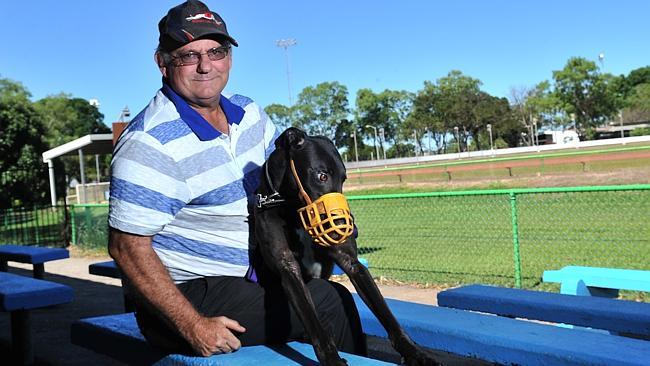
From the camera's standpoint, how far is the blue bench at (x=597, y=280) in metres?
4.29

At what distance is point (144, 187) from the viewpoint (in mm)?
2096

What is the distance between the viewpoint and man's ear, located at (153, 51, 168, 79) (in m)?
2.37

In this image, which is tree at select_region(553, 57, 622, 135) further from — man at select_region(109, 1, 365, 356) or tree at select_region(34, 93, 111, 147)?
man at select_region(109, 1, 365, 356)

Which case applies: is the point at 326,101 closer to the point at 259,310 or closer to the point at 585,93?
the point at 585,93

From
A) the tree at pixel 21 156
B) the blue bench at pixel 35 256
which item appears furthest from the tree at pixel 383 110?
the blue bench at pixel 35 256

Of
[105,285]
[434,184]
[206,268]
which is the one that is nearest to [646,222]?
[105,285]

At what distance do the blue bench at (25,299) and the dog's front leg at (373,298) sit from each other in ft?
10.4

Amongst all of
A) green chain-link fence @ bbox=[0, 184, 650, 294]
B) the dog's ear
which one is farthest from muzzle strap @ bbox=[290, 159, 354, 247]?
green chain-link fence @ bbox=[0, 184, 650, 294]

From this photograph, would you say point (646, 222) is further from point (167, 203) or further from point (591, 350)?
point (167, 203)

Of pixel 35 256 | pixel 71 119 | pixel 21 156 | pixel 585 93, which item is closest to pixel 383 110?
pixel 585 93

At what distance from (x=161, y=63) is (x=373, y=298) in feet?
3.98

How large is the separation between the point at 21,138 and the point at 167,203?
72.2ft

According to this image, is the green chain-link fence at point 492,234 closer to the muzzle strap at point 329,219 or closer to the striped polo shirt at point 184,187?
the striped polo shirt at point 184,187

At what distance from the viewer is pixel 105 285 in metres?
9.01
